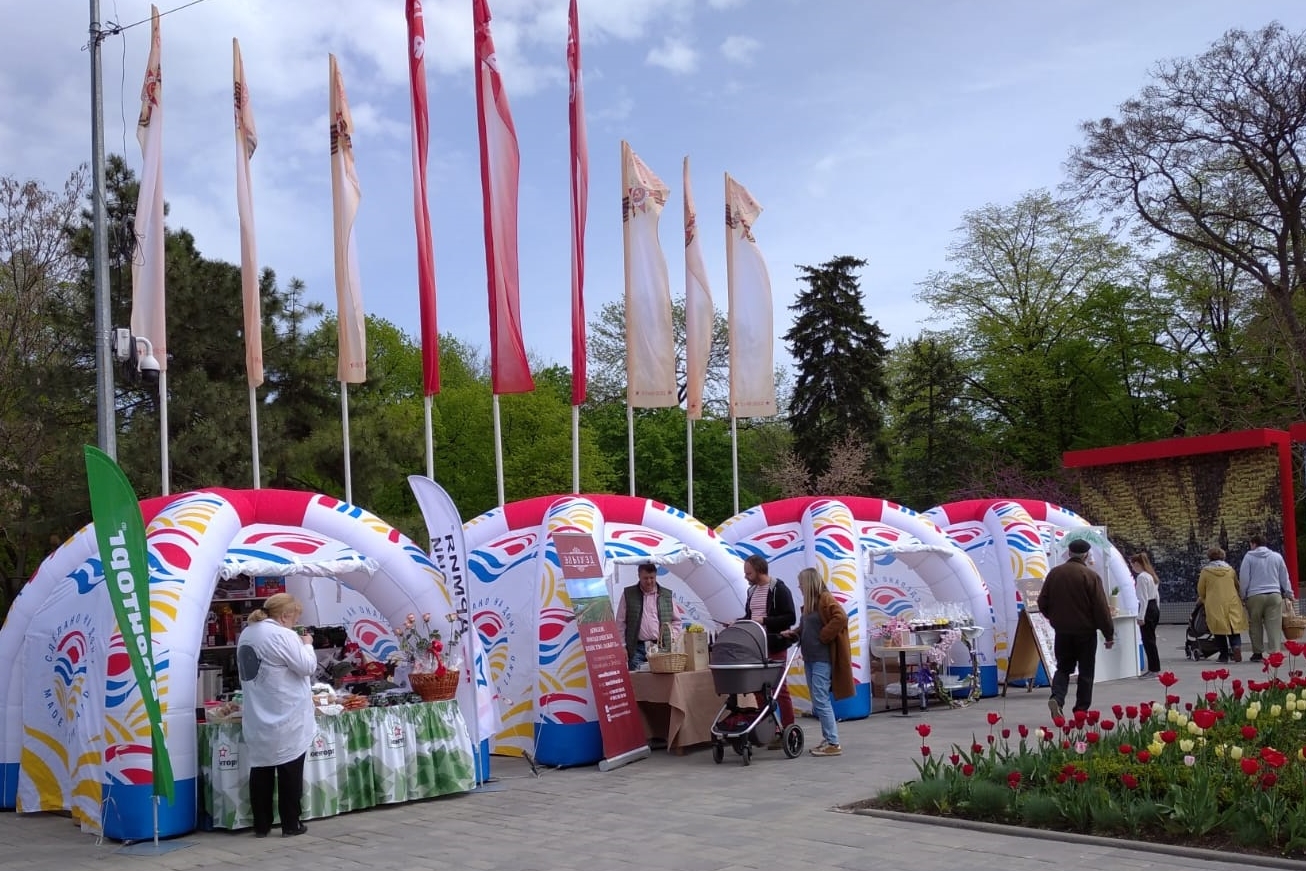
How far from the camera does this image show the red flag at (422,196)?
46.0 ft

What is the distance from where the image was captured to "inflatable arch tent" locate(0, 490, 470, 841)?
836cm

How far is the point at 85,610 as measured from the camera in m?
9.32

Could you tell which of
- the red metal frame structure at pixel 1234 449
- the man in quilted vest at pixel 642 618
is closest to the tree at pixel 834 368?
the red metal frame structure at pixel 1234 449

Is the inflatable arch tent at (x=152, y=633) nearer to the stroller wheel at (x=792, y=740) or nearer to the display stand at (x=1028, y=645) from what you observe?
the stroller wheel at (x=792, y=740)

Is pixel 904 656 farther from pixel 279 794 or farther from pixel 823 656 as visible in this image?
pixel 279 794

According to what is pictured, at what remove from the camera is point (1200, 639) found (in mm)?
17906

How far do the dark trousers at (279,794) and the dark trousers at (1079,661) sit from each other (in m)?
6.20

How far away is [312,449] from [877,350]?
23.1 meters

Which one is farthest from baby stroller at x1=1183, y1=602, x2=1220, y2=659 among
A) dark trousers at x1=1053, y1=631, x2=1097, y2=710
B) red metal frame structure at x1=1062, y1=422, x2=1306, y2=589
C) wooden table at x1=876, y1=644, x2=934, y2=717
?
dark trousers at x1=1053, y1=631, x2=1097, y2=710

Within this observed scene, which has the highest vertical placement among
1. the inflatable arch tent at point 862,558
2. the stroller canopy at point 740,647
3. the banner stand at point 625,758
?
the inflatable arch tent at point 862,558

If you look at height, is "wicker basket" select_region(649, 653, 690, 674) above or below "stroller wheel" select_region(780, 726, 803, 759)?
above

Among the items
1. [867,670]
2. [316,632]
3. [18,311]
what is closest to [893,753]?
[867,670]

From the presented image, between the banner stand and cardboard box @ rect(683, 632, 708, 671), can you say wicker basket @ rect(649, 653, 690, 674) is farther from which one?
the banner stand

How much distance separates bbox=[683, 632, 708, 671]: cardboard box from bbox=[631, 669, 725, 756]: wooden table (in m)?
0.07
